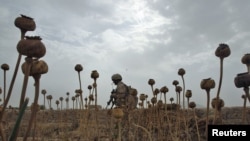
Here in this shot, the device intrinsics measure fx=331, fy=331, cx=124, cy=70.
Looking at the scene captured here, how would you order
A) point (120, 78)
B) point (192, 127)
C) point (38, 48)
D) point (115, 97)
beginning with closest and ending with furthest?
point (38, 48)
point (192, 127)
point (115, 97)
point (120, 78)

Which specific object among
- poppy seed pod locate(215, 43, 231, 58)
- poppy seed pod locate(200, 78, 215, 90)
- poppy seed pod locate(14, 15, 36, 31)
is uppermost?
poppy seed pod locate(14, 15, 36, 31)

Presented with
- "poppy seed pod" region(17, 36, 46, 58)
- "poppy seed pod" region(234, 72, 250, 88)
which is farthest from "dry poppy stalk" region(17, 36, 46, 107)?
"poppy seed pod" region(234, 72, 250, 88)

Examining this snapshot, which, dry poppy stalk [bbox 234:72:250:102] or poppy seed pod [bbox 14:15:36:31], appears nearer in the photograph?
poppy seed pod [bbox 14:15:36:31]

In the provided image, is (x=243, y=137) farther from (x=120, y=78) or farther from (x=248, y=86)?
(x=120, y=78)

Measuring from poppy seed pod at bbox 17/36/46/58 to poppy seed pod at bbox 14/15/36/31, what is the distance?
0.98ft

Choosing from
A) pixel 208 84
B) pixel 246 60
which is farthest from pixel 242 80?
pixel 246 60

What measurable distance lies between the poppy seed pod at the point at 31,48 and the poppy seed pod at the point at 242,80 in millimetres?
1205

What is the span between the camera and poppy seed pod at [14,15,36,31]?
5.12 ft

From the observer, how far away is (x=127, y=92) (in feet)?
27.1

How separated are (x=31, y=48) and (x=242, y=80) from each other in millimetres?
1262

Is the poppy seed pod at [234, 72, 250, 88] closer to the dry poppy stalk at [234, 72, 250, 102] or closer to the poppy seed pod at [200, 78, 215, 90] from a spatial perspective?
the dry poppy stalk at [234, 72, 250, 102]

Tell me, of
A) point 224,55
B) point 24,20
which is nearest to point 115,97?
point 224,55

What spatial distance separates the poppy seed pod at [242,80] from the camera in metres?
1.94

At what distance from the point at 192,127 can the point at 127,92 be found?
6.15ft
